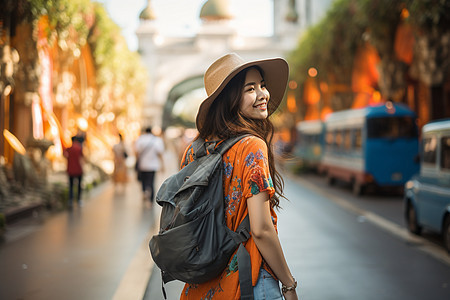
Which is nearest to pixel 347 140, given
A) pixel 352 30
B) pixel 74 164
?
pixel 352 30

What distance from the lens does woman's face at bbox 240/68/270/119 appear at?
2936 millimetres

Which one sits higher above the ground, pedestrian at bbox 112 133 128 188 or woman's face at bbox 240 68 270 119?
woman's face at bbox 240 68 270 119

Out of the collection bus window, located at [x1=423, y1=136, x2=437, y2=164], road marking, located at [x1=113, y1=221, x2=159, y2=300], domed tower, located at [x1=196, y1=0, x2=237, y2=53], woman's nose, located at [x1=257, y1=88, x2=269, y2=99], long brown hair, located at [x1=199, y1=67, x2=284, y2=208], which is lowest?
road marking, located at [x1=113, y1=221, x2=159, y2=300]

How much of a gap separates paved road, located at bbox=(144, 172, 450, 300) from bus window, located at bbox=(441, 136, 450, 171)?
126 centimetres

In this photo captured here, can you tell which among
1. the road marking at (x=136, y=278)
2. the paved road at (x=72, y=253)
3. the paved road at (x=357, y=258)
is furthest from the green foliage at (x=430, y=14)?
the road marking at (x=136, y=278)

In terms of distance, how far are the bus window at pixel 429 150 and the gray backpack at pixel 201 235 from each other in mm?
7517

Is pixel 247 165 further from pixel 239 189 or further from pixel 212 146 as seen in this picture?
pixel 212 146

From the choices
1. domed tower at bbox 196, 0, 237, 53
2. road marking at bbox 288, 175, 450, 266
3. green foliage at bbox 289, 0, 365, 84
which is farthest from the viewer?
domed tower at bbox 196, 0, 237, 53

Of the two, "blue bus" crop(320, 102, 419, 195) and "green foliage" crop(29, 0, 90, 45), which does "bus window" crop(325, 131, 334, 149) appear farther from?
"green foliage" crop(29, 0, 90, 45)

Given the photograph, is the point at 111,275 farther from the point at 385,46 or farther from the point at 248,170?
the point at 385,46

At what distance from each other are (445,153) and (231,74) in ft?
23.2

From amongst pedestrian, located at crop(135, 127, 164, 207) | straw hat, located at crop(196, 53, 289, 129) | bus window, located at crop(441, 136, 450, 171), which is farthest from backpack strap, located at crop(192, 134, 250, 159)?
pedestrian, located at crop(135, 127, 164, 207)

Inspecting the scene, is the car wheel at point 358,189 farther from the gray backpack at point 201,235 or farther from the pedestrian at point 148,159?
the gray backpack at point 201,235

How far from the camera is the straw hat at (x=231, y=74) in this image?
2879mm
